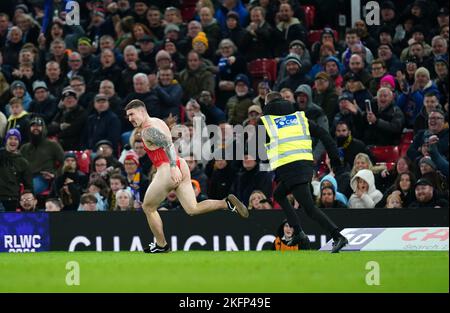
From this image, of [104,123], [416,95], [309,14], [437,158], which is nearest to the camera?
[437,158]

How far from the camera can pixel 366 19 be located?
2122 centimetres

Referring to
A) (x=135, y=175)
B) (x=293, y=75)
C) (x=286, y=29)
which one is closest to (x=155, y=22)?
(x=286, y=29)

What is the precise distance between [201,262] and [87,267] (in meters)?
1.34

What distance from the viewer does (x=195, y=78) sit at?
21.0 m

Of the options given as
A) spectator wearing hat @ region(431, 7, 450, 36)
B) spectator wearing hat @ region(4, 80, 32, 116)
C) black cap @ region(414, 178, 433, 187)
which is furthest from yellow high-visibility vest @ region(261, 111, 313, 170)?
spectator wearing hat @ region(4, 80, 32, 116)

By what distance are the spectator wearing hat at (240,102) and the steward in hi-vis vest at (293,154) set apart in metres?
5.47

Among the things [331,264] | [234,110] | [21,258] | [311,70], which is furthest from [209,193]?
[331,264]

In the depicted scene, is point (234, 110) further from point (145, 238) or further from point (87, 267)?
point (87, 267)

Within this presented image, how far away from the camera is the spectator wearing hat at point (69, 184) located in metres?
18.7

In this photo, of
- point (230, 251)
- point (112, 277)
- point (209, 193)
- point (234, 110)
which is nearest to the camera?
point (112, 277)

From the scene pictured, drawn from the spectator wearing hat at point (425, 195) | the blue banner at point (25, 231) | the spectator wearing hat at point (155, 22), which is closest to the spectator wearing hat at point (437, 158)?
the spectator wearing hat at point (425, 195)

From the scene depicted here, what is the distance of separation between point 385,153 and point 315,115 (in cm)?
143

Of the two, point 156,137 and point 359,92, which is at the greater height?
point 359,92

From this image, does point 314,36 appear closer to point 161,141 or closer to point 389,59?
point 389,59
